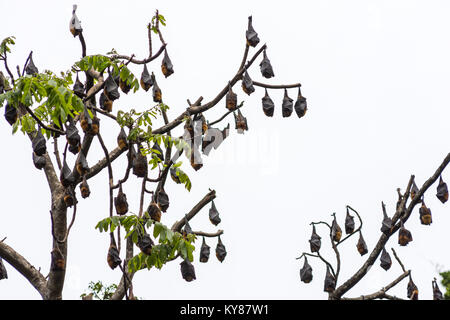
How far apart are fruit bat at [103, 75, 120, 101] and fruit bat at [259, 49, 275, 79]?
7.65ft

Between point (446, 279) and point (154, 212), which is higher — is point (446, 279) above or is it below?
above

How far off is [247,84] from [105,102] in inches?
81.8

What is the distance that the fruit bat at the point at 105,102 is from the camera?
408 inches

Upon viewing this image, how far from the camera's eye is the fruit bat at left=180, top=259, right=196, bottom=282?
30.2 feet

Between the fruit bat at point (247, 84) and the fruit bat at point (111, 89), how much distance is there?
1.78 metres

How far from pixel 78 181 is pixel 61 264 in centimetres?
118

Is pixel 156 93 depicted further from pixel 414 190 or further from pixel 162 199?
pixel 414 190

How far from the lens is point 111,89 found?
995 centimetres

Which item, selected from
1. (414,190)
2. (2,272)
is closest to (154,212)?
(2,272)

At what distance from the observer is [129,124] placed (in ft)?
29.8

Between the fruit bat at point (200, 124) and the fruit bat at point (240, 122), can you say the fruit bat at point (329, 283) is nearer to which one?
the fruit bat at point (240, 122)
